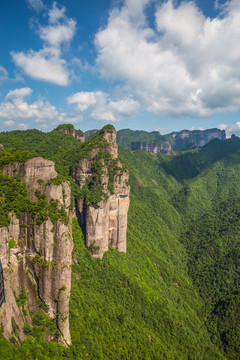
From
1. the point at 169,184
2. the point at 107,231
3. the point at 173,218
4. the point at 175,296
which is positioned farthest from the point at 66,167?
the point at 169,184

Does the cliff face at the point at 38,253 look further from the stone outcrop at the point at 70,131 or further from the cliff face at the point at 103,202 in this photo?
the stone outcrop at the point at 70,131

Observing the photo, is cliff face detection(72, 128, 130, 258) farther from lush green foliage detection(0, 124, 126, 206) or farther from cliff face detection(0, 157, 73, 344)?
cliff face detection(0, 157, 73, 344)

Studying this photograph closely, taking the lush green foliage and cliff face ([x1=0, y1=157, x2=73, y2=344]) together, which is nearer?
cliff face ([x1=0, y1=157, x2=73, y2=344])

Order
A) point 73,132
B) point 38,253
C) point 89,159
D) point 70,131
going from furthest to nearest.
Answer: point 73,132 → point 70,131 → point 89,159 → point 38,253

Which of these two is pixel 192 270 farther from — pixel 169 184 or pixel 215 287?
pixel 169 184

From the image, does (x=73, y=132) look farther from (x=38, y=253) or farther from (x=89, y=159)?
(x=38, y=253)

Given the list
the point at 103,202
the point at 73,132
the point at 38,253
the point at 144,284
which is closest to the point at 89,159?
the point at 103,202

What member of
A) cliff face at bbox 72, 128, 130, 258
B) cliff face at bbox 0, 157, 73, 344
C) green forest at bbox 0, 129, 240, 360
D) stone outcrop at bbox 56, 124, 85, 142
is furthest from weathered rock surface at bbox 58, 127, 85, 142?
cliff face at bbox 0, 157, 73, 344
